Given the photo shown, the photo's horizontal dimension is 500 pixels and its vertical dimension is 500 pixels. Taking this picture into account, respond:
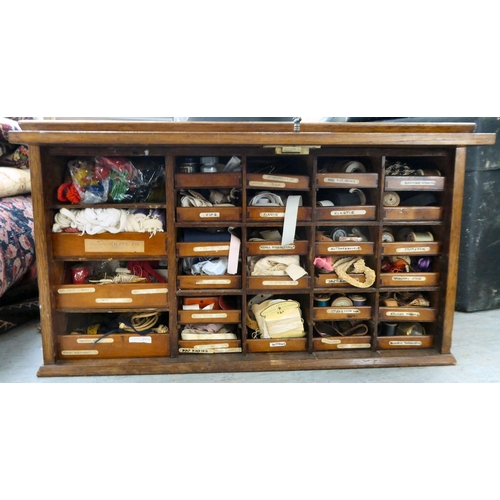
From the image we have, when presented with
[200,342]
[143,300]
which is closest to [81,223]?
[143,300]

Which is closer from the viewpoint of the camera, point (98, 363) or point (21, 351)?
point (98, 363)

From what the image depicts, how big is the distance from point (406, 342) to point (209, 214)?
99 cm

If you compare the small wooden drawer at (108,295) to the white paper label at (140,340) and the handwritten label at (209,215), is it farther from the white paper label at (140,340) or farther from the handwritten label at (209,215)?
the handwritten label at (209,215)

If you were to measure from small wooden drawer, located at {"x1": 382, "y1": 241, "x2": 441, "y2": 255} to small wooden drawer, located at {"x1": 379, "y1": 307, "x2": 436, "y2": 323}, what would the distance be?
0.24m

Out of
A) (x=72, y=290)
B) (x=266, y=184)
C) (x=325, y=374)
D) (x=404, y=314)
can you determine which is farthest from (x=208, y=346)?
(x=404, y=314)

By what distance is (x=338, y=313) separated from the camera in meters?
1.68

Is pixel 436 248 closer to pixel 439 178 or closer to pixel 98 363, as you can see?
pixel 439 178

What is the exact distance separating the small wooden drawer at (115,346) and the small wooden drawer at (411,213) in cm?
102

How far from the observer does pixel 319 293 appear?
5.60 ft

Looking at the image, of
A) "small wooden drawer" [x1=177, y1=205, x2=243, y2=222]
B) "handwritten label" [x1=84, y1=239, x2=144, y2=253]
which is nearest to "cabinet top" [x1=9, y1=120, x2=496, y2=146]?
"small wooden drawer" [x1=177, y1=205, x2=243, y2=222]

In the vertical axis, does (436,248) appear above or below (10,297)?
above

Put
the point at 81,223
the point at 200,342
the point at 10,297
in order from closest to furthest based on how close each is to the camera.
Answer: the point at 81,223 < the point at 200,342 < the point at 10,297

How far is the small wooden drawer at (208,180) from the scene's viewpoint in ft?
5.12

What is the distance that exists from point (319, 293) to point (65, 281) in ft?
3.47
